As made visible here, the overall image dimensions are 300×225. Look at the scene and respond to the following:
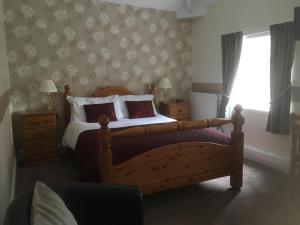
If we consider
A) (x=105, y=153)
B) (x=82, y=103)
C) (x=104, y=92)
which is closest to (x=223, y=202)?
(x=105, y=153)

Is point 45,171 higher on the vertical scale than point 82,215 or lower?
lower

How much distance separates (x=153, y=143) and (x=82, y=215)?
3.67 feet

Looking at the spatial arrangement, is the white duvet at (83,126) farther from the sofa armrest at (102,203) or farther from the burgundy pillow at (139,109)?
the sofa armrest at (102,203)

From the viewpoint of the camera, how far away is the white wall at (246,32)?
3.15 m

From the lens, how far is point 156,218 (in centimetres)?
216

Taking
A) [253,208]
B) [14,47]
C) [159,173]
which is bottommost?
[253,208]

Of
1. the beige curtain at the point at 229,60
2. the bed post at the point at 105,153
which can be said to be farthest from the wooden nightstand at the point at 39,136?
the beige curtain at the point at 229,60

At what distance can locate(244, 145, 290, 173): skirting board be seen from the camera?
3.10m

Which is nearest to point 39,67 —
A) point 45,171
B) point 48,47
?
point 48,47

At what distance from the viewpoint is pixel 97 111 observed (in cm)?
360

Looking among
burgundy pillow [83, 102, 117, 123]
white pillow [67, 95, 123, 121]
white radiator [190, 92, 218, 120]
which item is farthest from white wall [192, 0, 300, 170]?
burgundy pillow [83, 102, 117, 123]

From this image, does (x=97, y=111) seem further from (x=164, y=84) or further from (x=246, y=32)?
(x=246, y=32)

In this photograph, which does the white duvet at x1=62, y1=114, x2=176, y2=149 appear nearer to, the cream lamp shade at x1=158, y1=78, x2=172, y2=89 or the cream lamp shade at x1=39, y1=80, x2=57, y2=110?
the cream lamp shade at x1=39, y1=80, x2=57, y2=110

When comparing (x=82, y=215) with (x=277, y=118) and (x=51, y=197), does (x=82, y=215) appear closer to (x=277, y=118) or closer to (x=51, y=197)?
(x=51, y=197)
